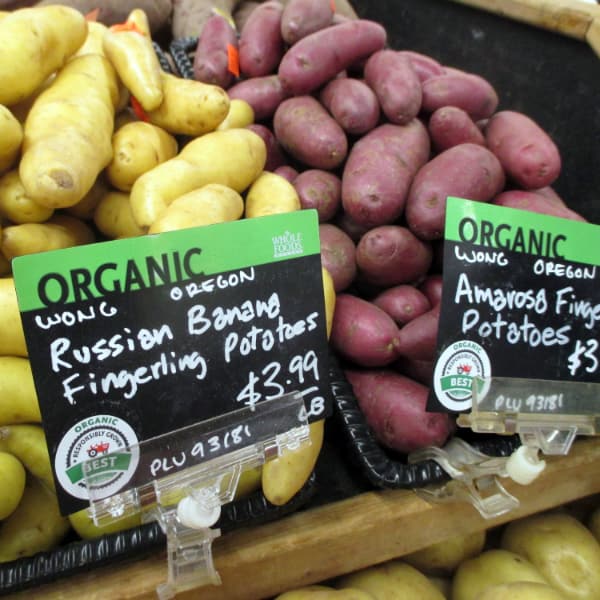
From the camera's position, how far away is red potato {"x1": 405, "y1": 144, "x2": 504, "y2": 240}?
0.87 metres

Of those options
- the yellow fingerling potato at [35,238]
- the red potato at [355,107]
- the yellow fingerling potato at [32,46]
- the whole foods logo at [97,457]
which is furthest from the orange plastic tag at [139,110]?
the whole foods logo at [97,457]

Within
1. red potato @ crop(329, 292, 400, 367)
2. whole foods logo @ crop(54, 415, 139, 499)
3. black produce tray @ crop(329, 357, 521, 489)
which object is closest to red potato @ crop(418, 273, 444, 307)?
red potato @ crop(329, 292, 400, 367)

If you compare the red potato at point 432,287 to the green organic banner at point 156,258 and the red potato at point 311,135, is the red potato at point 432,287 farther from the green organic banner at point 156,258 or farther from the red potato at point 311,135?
the green organic banner at point 156,258

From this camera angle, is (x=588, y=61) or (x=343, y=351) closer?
(x=343, y=351)

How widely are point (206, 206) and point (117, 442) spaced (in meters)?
0.29

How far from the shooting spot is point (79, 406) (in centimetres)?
52

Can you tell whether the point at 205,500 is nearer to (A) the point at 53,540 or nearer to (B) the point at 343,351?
(A) the point at 53,540

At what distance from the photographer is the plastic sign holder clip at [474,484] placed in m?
0.68

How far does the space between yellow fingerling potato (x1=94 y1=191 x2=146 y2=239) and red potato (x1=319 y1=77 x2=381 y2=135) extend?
384 millimetres

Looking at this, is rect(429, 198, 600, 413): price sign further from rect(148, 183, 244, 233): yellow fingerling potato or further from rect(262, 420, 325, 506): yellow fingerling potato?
rect(148, 183, 244, 233): yellow fingerling potato

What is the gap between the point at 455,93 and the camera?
1.04 m

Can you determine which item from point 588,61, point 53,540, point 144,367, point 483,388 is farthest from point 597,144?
point 53,540

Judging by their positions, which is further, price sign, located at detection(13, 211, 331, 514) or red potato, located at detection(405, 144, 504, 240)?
red potato, located at detection(405, 144, 504, 240)

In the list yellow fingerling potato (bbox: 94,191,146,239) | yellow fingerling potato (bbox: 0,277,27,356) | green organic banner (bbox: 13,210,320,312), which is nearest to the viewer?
green organic banner (bbox: 13,210,320,312)
